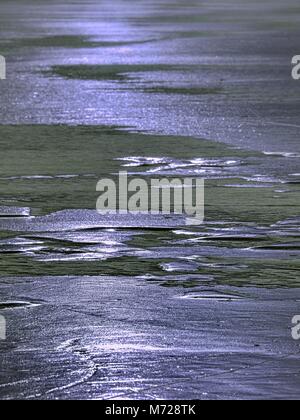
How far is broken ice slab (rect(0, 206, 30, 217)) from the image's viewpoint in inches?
441

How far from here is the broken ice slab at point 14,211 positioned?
11.2 m

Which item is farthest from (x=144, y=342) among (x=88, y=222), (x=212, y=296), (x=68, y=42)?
(x=68, y=42)

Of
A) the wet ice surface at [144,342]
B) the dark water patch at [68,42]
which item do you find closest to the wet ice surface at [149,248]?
the wet ice surface at [144,342]

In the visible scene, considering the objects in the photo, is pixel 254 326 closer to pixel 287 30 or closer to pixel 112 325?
pixel 112 325

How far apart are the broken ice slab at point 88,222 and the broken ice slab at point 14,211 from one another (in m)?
0.18

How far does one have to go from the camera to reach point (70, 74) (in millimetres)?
25906

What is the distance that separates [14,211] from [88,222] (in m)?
0.83

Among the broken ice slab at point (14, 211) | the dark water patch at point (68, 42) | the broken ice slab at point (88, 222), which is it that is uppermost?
the dark water patch at point (68, 42)

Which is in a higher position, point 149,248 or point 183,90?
point 183,90

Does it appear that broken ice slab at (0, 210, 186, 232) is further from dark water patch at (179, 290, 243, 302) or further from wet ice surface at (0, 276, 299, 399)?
dark water patch at (179, 290, 243, 302)

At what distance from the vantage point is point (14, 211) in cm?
1136

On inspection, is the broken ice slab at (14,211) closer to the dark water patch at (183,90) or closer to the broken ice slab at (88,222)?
the broken ice slab at (88,222)

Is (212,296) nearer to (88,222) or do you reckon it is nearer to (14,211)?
(88,222)
